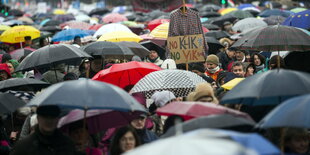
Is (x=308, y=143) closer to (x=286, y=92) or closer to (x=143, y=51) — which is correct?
(x=286, y=92)

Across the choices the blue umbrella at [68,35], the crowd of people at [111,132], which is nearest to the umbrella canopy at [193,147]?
the crowd of people at [111,132]

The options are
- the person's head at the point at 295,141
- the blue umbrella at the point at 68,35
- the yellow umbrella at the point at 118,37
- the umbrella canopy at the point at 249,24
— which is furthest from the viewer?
the umbrella canopy at the point at 249,24

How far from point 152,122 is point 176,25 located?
388 centimetres

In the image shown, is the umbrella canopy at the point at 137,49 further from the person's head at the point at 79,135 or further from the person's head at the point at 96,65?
the person's head at the point at 79,135

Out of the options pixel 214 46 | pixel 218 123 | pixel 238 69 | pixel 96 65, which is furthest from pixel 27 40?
pixel 218 123

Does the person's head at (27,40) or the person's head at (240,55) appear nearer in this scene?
the person's head at (240,55)

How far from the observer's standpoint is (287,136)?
714cm

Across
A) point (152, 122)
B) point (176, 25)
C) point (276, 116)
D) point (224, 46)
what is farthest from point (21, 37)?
point (276, 116)

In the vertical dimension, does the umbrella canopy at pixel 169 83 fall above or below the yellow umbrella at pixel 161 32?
above

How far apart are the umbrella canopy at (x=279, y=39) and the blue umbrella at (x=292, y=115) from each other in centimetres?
478

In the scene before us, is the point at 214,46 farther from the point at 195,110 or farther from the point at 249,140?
the point at 249,140

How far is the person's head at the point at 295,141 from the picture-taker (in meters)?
7.08

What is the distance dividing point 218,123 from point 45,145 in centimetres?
158

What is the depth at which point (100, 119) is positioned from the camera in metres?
8.62
